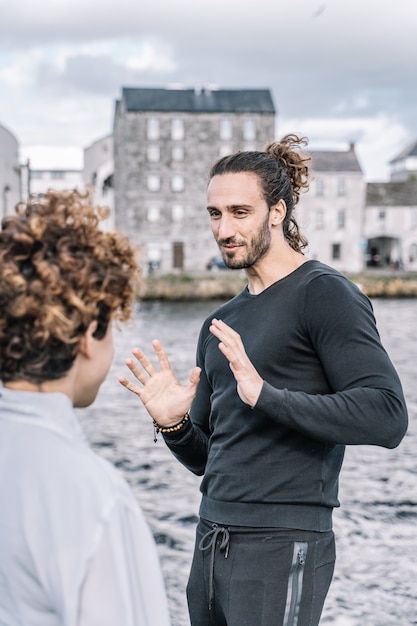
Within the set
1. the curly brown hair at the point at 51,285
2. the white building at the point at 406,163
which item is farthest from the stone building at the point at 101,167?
the curly brown hair at the point at 51,285

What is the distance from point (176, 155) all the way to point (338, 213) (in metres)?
11.8

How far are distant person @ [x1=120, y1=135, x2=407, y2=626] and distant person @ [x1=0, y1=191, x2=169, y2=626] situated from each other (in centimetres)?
88

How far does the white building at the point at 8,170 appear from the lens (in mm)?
32719

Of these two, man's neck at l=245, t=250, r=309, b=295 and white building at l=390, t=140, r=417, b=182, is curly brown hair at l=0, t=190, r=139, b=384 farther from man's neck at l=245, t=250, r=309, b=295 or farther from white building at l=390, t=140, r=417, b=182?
white building at l=390, t=140, r=417, b=182

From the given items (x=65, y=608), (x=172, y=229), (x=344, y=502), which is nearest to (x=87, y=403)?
(x=65, y=608)

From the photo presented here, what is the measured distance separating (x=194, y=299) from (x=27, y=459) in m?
39.9

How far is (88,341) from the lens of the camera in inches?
62.2

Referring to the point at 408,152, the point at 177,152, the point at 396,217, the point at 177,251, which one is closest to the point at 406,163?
the point at 408,152

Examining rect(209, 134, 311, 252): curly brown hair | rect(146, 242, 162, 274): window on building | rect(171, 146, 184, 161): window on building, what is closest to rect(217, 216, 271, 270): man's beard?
rect(209, 134, 311, 252): curly brown hair

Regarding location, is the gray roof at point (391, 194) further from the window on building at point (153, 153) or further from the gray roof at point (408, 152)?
the gray roof at point (408, 152)

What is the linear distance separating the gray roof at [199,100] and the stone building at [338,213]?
6.14 m

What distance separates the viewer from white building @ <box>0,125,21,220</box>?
3272cm

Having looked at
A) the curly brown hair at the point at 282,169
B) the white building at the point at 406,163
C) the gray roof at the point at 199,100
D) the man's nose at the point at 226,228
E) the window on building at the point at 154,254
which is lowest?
the window on building at the point at 154,254

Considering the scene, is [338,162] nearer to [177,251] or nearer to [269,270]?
[177,251]
